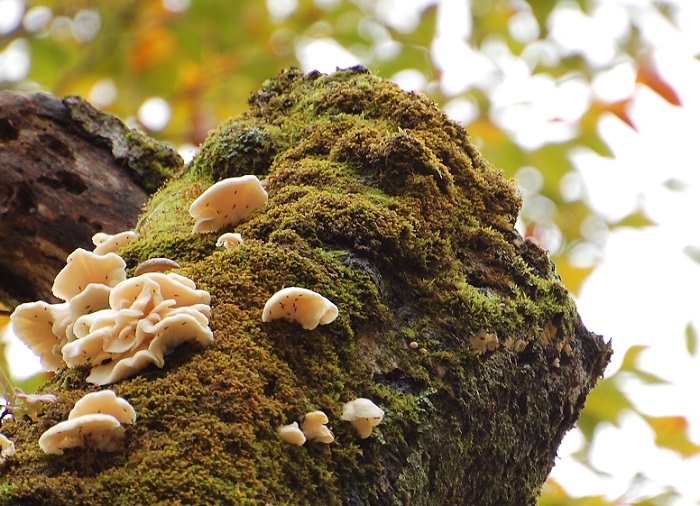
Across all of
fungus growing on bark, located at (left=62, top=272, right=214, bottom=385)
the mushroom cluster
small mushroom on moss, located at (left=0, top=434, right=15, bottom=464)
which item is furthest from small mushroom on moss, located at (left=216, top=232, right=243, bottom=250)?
small mushroom on moss, located at (left=0, top=434, right=15, bottom=464)

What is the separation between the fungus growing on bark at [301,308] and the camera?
2.32 meters

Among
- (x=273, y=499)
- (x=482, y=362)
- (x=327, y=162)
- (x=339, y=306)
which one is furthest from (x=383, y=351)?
(x=327, y=162)

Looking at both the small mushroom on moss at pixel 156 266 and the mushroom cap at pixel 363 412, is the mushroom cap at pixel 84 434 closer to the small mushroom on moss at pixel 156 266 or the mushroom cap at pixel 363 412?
the mushroom cap at pixel 363 412

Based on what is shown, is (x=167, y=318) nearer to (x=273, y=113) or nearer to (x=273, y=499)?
(x=273, y=499)

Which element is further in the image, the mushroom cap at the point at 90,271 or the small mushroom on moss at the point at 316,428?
the mushroom cap at the point at 90,271

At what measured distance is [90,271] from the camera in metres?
2.78

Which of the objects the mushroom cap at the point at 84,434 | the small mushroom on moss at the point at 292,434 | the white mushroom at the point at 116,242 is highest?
the white mushroom at the point at 116,242

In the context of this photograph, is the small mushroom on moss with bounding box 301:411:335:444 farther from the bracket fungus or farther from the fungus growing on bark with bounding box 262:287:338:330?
the bracket fungus

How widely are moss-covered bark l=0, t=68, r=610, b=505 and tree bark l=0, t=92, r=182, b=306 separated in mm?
682

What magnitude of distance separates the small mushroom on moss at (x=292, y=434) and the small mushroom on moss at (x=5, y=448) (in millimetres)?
782

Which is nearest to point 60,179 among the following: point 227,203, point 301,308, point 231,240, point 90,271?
point 90,271

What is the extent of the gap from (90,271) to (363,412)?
4.27 ft

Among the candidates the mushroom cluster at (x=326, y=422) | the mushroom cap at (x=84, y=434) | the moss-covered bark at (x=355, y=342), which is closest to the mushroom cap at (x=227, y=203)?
the moss-covered bark at (x=355, y=342)

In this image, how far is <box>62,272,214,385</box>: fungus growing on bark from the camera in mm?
2209
